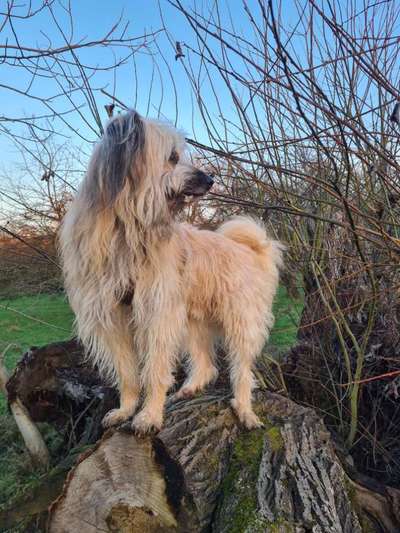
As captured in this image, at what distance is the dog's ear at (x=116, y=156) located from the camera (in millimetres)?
2691

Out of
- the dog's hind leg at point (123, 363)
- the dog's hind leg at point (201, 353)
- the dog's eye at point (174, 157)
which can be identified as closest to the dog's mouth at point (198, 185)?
the dog's eye at point (174, 157)

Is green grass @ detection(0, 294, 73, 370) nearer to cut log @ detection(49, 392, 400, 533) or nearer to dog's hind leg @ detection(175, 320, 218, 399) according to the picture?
dog's hind leg @ detection(175, 320, 218, 399)

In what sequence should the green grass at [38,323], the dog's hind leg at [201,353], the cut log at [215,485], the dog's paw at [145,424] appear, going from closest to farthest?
the cut log at [215,485], the dog's paw at [145,424], the dog's hind leg at [201,353], the green grass at [38,323]

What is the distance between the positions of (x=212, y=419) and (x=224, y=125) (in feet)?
7.08

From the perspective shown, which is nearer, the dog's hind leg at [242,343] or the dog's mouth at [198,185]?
the dog's mouth at [198,185]

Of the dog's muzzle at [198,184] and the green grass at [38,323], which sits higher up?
the dog's muzzle at [198,184]

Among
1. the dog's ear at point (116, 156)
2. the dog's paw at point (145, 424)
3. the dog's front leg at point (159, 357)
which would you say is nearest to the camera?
the dog's paw at point (145, 424)

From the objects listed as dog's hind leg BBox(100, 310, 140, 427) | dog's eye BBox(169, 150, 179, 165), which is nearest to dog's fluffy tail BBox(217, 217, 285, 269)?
dog's eye BBox(169, 150, 179, 165)

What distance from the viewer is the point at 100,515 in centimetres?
217

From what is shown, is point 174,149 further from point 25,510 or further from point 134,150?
point 25,510

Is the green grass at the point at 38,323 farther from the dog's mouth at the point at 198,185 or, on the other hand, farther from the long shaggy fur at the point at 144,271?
the dog's mouth at the point at 198,185

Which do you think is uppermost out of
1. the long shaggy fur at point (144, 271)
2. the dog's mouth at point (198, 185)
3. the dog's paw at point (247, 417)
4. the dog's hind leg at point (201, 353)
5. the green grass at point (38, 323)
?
the dog's mouth at point (198, 185)

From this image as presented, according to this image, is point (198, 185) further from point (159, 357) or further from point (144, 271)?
point (159, 357)

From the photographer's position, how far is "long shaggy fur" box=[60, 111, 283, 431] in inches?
108
